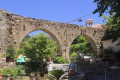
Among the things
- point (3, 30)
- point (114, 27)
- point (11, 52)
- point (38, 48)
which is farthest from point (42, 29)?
point (114, 27)

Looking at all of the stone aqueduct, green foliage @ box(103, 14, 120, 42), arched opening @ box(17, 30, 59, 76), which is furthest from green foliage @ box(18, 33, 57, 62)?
the stone aqueduct

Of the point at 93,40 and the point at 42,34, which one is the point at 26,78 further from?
the point at 93,40

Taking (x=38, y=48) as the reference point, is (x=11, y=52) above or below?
below

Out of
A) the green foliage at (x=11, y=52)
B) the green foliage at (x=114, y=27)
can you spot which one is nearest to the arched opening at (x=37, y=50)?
the green foliage at (x=11, y=52)

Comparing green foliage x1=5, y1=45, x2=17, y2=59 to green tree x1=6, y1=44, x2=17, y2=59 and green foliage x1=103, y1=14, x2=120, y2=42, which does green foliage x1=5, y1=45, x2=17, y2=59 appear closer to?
green tree x1=6, y1=44, x2=17, y2=59

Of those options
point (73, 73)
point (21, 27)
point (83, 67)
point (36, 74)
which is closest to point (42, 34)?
point (36, 74)

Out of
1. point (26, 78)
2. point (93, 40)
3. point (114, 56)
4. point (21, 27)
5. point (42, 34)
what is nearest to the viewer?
point (26, 78)

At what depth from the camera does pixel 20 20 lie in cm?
1194

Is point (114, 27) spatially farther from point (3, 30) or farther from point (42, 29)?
point (3, 30)

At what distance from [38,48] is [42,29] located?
5.80 m

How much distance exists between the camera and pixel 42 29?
13.4 m

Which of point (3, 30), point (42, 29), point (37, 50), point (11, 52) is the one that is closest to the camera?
point (37, 50)

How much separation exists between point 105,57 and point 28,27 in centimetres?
663

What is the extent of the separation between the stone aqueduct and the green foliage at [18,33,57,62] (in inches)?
156
